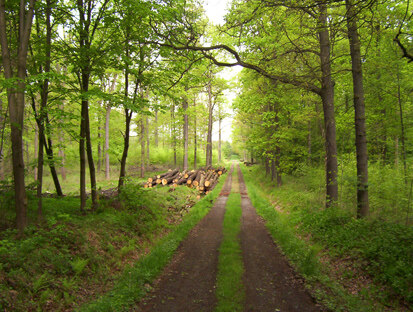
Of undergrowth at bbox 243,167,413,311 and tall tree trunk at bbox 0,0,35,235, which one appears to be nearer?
undergrowth at bbox 243,167,413,311

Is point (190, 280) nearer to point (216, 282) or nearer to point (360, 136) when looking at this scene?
point (216, 282)

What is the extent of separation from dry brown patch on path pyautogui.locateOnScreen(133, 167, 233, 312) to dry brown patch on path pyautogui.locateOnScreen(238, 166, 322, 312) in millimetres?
864

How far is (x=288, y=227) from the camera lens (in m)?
8.66

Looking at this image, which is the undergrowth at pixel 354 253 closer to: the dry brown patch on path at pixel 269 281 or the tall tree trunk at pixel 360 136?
the dry brown patch on path at pixel 269 281

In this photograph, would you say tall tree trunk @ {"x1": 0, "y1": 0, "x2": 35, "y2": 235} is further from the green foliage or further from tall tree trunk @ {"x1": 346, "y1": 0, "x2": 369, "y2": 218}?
tall tree trunk @ {"x1": 346, "y1": 0, "x2": 369, "y2": 218}

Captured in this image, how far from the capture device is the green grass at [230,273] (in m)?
4.16

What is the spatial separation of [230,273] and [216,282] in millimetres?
483

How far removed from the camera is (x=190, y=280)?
16.6 ft

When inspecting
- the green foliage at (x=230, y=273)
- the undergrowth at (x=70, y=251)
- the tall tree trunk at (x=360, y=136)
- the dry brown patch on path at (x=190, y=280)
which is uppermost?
the tall tree trunk at (x=360, y=136)

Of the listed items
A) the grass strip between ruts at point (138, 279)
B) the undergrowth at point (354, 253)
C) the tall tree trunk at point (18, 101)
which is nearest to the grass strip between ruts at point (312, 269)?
the undergrowth at point (354, 253)

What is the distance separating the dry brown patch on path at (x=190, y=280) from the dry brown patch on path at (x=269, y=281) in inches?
34.0

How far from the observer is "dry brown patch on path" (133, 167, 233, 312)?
13.7 ft

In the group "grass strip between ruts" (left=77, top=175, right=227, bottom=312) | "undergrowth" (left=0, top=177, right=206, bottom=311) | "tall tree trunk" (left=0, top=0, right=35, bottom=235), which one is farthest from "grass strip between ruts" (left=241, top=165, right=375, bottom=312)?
"tall tree trunk" (left=0, top=0, right=35, bottom=235)

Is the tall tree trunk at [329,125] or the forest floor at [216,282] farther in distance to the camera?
the tall tree trunk at [329,125]
